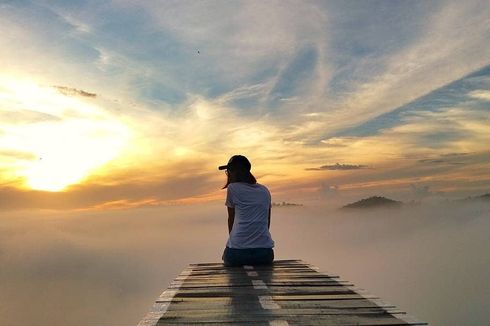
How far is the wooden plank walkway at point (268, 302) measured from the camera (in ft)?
18.2

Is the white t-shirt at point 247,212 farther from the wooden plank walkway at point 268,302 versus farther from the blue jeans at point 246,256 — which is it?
the wooden plank walkway at point 268,302

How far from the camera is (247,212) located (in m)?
10.6

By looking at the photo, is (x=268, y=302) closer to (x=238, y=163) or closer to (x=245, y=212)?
(x=245, y=212)

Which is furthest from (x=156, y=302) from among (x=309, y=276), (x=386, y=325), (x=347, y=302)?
(x=309, y=276)

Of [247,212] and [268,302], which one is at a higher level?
[247,212]

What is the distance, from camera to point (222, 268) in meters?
11.0

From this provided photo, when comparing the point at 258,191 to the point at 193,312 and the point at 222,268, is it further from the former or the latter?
the point at 193,312

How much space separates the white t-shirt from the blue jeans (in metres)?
0.12

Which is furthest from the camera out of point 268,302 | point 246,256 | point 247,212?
point 246,256

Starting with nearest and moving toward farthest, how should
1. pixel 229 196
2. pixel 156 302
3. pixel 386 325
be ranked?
pixel 386 325, pixel 156 302, pixel 229 196

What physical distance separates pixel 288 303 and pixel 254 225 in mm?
4022

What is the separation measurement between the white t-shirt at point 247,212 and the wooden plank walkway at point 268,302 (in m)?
0.95

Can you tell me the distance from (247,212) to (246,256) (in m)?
1.01

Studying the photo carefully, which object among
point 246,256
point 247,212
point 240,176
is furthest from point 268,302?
point 240,176
